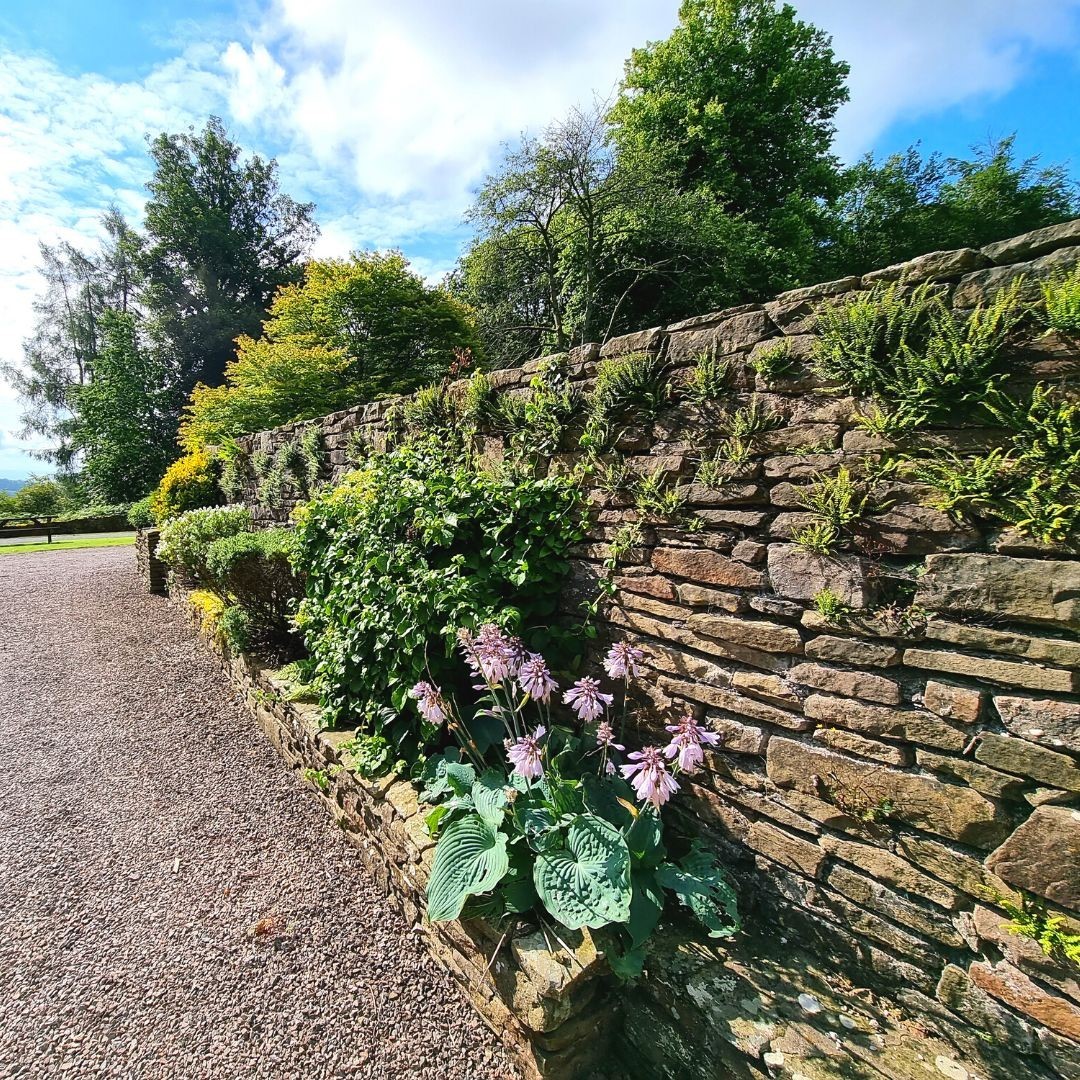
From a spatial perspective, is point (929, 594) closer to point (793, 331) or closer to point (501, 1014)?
point (793, 331)

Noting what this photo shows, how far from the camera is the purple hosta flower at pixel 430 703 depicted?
213 centimetres

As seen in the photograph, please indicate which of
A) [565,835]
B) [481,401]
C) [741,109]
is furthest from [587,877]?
[741,109]

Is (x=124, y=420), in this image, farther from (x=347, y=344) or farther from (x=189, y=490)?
(x=189, y=490)

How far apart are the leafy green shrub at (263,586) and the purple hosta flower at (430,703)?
255 centimetres

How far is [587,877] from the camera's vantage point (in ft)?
5.51

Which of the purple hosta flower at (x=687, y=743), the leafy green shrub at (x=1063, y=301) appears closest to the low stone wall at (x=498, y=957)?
the purple hosta flower at (x=687, y=743)

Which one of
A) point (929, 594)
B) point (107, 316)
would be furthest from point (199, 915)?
point (107, 316)

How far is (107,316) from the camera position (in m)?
20.8

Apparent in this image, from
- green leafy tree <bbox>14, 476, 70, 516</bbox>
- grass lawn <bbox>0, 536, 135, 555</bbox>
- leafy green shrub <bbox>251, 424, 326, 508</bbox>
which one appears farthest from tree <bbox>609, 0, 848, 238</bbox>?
green leafy tree <bbox>14, 476, 70, 516</bbox>

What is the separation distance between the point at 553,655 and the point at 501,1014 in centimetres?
140

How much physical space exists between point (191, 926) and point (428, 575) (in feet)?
5.89

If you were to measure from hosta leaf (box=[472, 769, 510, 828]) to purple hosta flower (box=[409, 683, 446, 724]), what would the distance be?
11.9 inches

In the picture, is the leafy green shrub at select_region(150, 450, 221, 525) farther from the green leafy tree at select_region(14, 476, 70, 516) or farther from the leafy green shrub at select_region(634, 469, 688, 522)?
the green leafy tree at select_region(14, 476, 70, 516)

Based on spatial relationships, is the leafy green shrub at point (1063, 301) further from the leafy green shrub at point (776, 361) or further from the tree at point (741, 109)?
the tree at point (741, 109)
